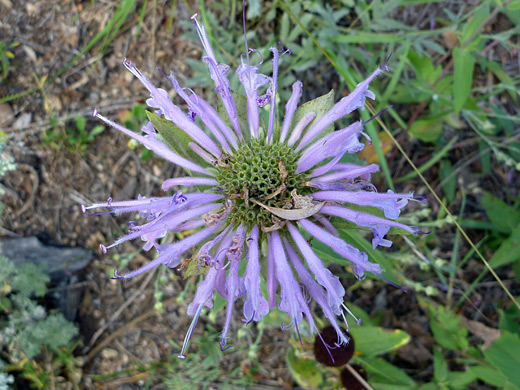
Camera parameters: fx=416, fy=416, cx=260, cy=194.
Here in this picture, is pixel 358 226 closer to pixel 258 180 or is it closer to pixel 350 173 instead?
pixel 350 173

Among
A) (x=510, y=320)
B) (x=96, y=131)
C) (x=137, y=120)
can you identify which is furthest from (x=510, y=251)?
(x=96, y=131)

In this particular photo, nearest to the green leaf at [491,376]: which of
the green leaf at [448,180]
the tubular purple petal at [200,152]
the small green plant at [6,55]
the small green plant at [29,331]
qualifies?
the green leaf at [448,180]

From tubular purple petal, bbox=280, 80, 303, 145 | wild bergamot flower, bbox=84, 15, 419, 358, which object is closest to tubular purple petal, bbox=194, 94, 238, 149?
wild bergamot flower, bbox=84, 15, 419, 358

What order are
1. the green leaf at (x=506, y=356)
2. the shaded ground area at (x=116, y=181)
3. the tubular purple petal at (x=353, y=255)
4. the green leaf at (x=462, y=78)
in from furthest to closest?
the shaded ground area at (x=116, y=181) < the green leaf at (x=462, y=78) < the green leaf at (x=506, y=356) < the tubular purple petal at (x=353, y=255)

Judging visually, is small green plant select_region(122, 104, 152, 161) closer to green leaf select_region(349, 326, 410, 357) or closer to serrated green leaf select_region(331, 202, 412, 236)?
serrated green leaf select_region(331, 202, 412, 236)

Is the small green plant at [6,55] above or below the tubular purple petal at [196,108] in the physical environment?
above

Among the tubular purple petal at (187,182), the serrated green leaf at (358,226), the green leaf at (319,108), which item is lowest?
the serrated green leaf at (358,226)

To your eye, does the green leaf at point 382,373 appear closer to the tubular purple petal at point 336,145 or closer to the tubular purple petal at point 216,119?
the tubular purple petal at point 336,145
